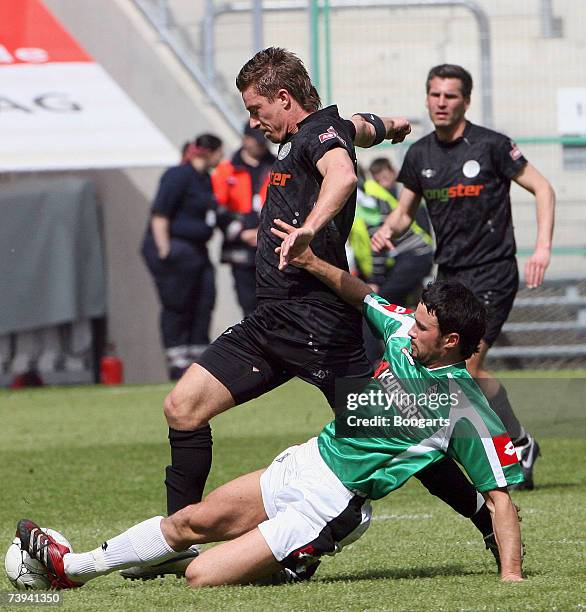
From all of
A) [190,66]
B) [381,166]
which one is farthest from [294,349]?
[190,66]

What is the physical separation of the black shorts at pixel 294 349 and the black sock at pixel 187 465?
0.22 meters

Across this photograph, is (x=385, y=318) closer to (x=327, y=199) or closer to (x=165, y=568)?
(x=327, y=199)

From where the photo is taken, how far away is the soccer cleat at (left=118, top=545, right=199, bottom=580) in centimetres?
523

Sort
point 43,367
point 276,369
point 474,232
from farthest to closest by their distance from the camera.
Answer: point 43,367
point 474,232
point 276,369

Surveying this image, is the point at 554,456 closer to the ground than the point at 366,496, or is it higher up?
closer to the ground

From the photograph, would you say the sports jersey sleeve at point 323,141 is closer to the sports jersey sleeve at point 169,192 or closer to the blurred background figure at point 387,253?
the blurred background figure at point 387,253

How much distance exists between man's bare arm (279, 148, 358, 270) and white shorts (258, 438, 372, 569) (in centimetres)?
73

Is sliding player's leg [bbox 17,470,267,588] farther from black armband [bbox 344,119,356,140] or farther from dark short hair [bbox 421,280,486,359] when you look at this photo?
black armband [bbox 344,119,356,140]

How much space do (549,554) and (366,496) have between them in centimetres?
99

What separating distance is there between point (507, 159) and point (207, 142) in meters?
6.82

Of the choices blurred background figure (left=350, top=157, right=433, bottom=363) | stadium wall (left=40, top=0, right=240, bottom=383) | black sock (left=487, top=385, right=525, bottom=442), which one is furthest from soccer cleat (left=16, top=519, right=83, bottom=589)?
stadium wall (left=40, top=0, right=240, bottom=383)

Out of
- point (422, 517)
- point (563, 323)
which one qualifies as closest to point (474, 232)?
point (422, 517)

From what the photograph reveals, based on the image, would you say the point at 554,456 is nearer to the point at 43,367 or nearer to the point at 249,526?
the point at 249,526

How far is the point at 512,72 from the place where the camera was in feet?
51.3
